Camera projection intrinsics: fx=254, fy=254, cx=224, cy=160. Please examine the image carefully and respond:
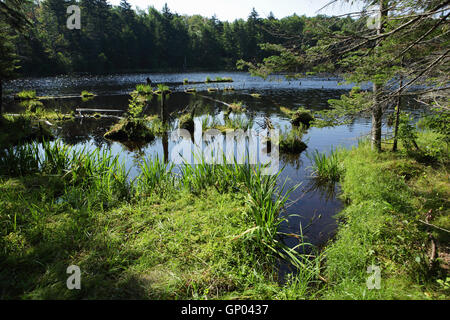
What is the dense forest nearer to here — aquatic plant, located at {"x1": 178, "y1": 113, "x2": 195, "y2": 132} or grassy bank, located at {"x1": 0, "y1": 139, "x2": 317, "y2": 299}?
aquatic plant, located at {"x1": 178, "y1": 113, "x2": 195, "y2": 132}

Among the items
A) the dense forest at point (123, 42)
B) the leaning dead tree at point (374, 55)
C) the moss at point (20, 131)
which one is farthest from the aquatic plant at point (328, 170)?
the dense forest at point (123, 42)

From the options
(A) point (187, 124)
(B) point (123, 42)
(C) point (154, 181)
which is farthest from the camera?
(B) point (123, 42)

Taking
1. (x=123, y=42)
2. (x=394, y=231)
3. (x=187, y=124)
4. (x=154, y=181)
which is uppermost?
(x=123, y=42)

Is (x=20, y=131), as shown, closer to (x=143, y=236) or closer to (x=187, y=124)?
(x=187, y=124)

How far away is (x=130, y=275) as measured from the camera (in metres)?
2.76

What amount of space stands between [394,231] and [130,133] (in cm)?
923

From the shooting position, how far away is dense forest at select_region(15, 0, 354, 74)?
40750 mm

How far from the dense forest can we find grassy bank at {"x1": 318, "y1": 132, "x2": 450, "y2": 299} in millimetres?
22055

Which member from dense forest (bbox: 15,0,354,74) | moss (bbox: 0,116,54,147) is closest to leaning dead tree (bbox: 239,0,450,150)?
moss (bbox: 0,116,54,147)

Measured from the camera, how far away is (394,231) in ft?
11.0

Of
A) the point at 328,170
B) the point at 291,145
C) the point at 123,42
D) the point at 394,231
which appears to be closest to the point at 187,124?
the point at 291,145

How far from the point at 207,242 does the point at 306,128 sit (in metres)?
9.77
